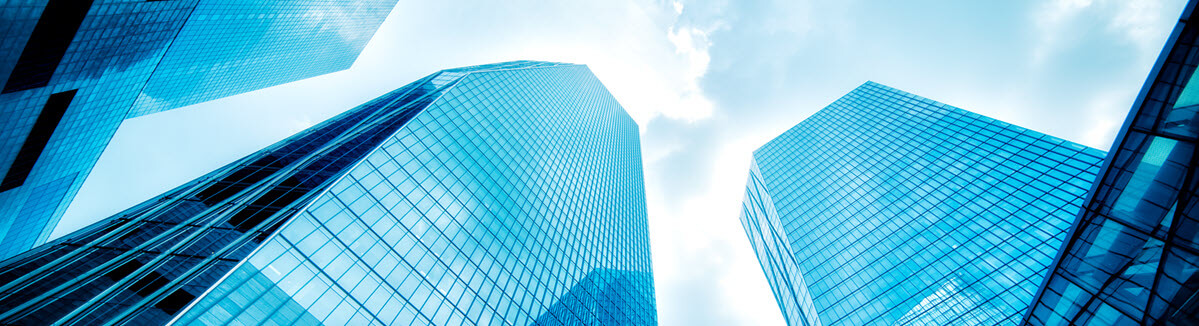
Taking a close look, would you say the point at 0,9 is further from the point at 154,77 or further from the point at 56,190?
the point at 154,77

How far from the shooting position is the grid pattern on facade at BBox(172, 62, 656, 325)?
21688 mm

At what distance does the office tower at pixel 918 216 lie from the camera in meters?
38.5

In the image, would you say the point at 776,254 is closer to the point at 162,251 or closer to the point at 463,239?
the point at 463,239

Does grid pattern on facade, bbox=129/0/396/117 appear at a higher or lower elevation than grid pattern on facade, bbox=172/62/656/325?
higher

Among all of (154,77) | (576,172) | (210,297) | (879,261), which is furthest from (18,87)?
(879,261)

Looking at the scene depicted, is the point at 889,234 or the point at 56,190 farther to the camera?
the point at 889,234

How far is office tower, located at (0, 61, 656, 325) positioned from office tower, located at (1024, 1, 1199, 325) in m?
31.3

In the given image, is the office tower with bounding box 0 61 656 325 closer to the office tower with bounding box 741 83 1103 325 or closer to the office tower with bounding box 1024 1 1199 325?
the office tower with bounding box 741 83 1103 325

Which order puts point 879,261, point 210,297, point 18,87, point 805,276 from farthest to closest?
1. point 805,276
2. point 879,261
3. point 18,87
4. point 210,297

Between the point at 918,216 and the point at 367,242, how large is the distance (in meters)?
58.3

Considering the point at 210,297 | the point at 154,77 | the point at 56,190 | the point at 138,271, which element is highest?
the point at 154,77

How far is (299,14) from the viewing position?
207 ft

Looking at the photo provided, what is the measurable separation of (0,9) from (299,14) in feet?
160

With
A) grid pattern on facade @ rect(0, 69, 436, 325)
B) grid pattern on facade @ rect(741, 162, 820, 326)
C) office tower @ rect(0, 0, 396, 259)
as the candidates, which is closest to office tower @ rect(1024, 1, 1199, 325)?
grid pattern on facade @ rect(0, 69, 436, 325)
